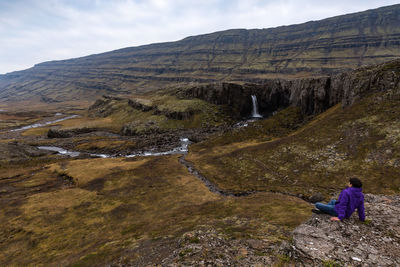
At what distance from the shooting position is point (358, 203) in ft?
45.0

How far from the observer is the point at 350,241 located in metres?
12.6

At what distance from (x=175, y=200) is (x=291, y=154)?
112 feet

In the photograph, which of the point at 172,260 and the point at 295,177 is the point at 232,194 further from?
the point at 172,260

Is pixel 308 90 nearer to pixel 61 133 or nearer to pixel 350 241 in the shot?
pixel 350 241

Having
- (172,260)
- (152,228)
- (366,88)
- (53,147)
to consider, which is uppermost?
(366,88)

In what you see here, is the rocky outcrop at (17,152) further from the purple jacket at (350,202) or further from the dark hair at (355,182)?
the dark hair at (355,182)

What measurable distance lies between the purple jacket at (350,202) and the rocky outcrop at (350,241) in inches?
25.3

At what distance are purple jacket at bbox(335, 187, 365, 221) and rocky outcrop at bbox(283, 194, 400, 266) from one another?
644mm

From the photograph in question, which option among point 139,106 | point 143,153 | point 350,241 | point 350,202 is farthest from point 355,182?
point 139,106

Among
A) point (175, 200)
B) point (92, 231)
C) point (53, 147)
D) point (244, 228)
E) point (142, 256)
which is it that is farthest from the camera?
point (53, 147)

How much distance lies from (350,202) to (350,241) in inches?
97.0

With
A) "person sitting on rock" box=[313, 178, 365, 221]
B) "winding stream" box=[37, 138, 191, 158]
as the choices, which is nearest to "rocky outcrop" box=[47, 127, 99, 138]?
"winding stream" box=[37, 138, 191, 158]

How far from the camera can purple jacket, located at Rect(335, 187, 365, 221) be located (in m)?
13.4

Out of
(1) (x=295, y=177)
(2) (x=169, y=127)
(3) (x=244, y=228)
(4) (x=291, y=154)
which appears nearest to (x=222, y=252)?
(3) (x=244, y=228)
